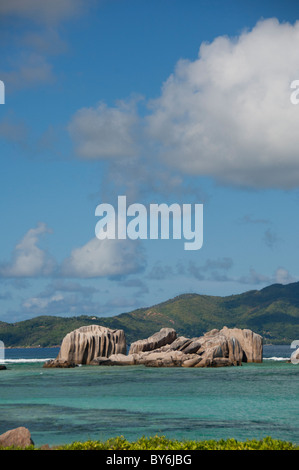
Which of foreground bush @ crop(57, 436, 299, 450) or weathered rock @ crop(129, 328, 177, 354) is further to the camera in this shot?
weathered rock @ crop(129, 328, 177, 354)

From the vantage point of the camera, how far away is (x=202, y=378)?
3452 inches

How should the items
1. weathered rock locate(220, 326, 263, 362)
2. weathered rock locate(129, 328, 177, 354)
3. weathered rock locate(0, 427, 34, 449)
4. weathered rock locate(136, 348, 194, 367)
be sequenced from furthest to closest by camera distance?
weathered rock locate(220, 326, 263, 362) < weathered rock locate(129, 328, 177, 354) < weathered rock locate(136, 348, 194, 367) < weathered rock locate(0, 427, 34, 449)

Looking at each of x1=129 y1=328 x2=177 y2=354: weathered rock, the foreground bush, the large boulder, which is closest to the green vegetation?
the foreground bush

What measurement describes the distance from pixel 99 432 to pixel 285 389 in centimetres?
3897

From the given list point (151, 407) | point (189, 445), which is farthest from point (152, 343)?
point (189, 445)

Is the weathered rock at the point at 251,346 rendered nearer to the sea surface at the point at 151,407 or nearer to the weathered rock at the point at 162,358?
the weathered rock at the point at 162,358

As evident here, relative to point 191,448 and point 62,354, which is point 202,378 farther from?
point 191,448

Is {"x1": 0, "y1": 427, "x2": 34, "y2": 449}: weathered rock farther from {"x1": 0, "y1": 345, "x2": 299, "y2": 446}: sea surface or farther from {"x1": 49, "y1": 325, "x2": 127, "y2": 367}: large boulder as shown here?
{"x1": 49, "y1": 325, "x2": 127, "y2": 367}: large boulder

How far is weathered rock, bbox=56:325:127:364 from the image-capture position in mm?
124312

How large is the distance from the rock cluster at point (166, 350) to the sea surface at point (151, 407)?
26099 millimetres

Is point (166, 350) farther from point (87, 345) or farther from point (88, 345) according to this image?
point (87, 345)

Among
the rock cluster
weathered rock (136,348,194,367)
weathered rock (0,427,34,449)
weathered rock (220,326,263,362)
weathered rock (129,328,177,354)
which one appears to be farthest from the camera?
weathered rock (220,326,263,362)

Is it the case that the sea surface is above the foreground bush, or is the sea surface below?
below
